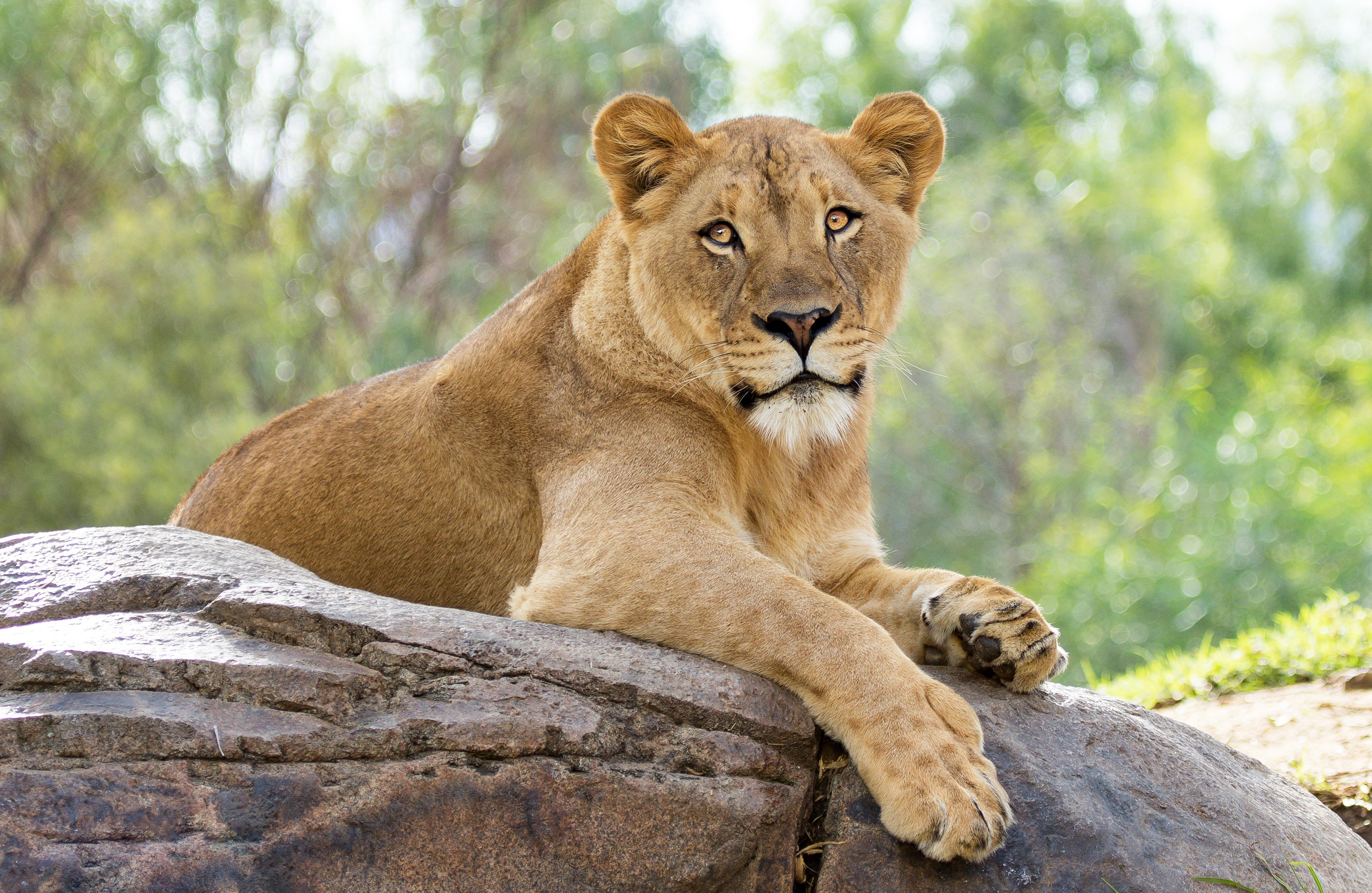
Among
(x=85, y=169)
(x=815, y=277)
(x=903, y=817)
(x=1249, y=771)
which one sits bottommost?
(x=1249, y=771)

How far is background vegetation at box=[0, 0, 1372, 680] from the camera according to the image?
1421cm

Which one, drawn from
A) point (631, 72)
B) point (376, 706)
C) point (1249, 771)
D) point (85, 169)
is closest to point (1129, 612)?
point (1249, 771)

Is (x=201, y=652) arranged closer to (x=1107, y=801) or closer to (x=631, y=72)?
(x=1107, y=801)

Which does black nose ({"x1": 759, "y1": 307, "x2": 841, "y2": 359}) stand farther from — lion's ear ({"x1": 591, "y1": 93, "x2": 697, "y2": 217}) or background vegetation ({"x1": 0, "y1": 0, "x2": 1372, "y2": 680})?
background vegetation ({"x1": 0, "y1": 0, "x2": 1372, "y2": 680})

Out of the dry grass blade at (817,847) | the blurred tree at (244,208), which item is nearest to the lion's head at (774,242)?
the dry grass blade at (817,847)

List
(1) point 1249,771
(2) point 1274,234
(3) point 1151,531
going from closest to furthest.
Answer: (1) point 1249,771
(3) point 1151,531
(2) point 1274,234

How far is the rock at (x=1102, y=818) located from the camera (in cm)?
295

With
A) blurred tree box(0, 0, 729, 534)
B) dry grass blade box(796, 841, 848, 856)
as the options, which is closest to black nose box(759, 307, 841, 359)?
dry grass blade box(796, 841, 848, 856)

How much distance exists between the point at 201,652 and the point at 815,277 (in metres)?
1.94

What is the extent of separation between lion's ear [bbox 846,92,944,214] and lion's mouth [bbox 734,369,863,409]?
34.2 inches

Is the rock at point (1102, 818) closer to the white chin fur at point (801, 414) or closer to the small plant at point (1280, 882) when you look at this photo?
the small plant at point (1280, 882)

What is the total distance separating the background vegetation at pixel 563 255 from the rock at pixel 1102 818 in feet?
27.8

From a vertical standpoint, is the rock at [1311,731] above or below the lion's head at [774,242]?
below

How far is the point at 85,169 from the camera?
19484 mm
